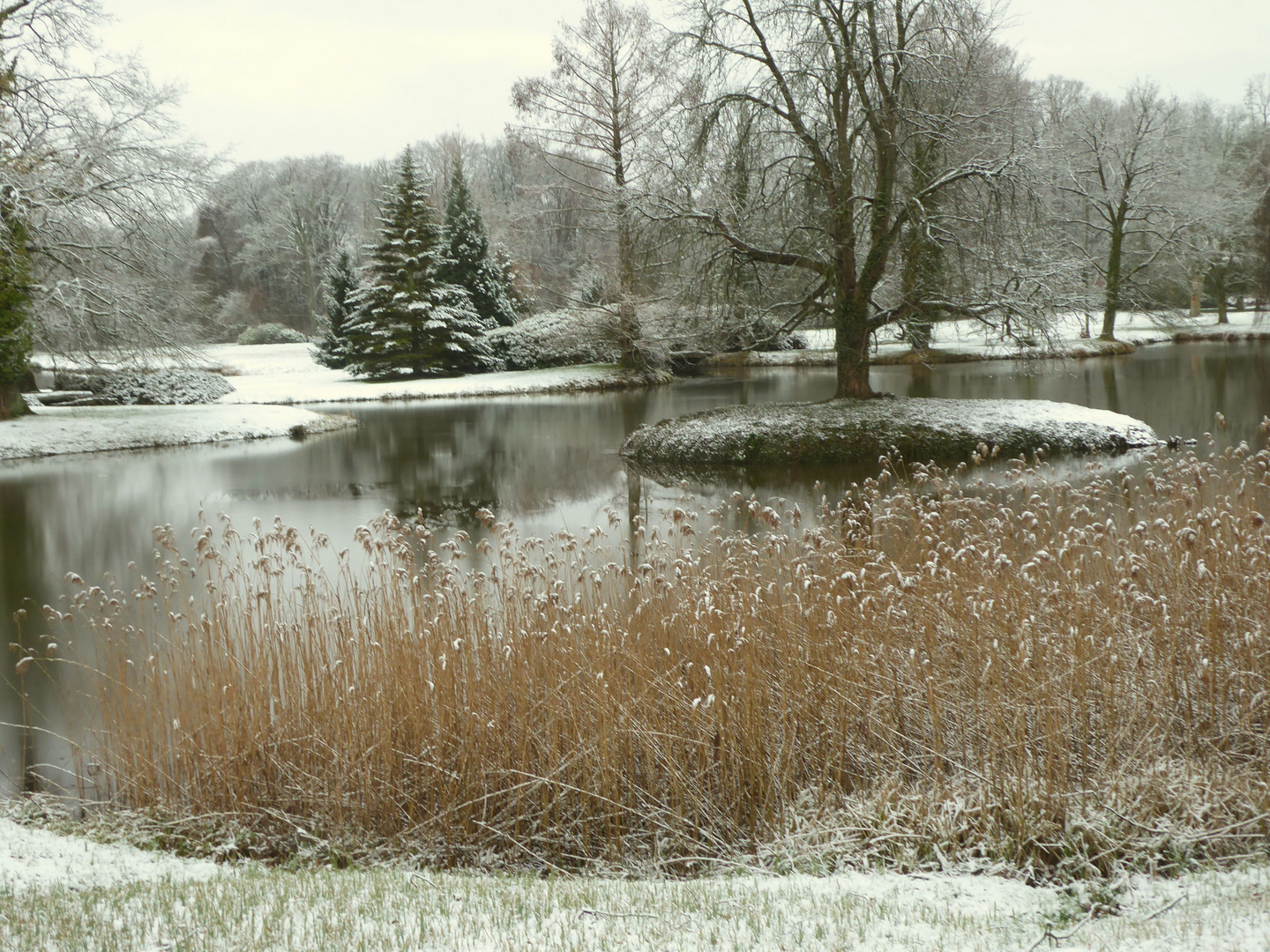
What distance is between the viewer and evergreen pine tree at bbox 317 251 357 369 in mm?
35406

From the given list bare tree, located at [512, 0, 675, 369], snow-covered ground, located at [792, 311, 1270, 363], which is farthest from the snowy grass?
snow-covered ground, located at [792, 311, 1270, 363]

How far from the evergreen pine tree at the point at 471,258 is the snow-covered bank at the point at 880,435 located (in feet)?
70.8

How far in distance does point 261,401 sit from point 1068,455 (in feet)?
68.7

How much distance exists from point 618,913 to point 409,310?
99.1 feet

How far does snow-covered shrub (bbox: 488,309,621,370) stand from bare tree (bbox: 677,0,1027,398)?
14.7 meters

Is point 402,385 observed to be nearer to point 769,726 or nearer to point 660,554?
point 660,554

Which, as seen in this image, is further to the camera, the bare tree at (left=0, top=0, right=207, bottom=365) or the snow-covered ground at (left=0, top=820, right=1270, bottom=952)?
the bare tree at (left=0, top=0, right=207, bottom=365)

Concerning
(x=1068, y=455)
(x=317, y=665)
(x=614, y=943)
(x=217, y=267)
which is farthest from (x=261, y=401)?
(x=217, y=267)

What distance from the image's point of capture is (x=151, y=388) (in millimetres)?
24359

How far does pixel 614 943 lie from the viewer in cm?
256

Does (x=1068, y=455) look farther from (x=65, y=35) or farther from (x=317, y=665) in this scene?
(x=65, y=35)

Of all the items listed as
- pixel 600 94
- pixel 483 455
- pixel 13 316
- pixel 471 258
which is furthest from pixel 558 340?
pixel 13 316

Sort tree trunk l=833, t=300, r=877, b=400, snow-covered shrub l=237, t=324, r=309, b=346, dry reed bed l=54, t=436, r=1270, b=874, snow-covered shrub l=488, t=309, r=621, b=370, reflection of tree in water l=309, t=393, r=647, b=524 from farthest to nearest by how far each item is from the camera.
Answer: snow-covered shrub l=237, t=324, r=309, b=346 → snow-covered shrub l=488, t=309, r=621, b=370 → tree trunk l=833, t=300, r=877, b=400 → reflection of tree in water l=309, t=393, r=647, b=524 → dry reed bed l=54, t=436, r=1270, b=874

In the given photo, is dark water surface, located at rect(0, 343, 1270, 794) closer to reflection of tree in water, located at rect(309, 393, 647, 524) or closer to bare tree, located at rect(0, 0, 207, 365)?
reflection of tree in water, located at rect(309, 393, 647, 524)
